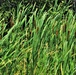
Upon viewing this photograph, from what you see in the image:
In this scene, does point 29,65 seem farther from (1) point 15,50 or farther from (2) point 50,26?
(2) point 50,26

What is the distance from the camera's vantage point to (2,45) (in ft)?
8.04

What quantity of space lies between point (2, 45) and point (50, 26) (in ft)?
1.72

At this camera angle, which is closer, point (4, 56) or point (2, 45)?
point (4, 56)

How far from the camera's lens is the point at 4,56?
2268mm

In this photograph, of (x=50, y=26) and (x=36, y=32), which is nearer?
(x=36, y=32)

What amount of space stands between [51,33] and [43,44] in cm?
20

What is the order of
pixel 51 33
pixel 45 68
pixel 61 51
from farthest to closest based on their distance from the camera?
pixel 51 33
pixel 61 51
pixel 45 68

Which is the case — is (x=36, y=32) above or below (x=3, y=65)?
above

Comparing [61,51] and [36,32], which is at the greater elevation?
[36,32]

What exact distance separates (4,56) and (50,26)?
638 millimetres

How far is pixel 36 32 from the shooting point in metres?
2.47

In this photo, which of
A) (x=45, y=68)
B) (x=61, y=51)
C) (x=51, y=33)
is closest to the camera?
(x=45, y=68)

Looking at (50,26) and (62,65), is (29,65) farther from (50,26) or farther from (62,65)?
(50,26)

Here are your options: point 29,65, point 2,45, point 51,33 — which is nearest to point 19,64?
point 29,65
